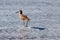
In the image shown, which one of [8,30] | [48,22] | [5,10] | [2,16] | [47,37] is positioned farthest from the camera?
[5,10]

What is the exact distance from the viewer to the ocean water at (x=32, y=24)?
8070 mm

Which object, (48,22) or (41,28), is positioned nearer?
(41,28)

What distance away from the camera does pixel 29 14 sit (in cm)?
1148

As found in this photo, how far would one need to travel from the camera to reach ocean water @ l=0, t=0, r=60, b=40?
8.07 m

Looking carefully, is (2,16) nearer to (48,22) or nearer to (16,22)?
(16,22)

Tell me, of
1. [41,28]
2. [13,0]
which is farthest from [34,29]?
[13,0]

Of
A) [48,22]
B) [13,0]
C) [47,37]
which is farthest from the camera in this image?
[13,0]

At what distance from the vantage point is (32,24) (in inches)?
381

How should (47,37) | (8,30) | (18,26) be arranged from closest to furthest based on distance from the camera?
(47,37)
(8,30)
(18,26)

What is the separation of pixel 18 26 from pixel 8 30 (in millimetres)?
640

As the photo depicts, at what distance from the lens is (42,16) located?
1102cm

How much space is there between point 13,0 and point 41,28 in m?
6.67

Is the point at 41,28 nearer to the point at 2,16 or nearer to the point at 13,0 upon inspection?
the point at 2,16

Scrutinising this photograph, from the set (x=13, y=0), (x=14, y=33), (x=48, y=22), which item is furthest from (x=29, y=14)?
(x=13, y=0)
